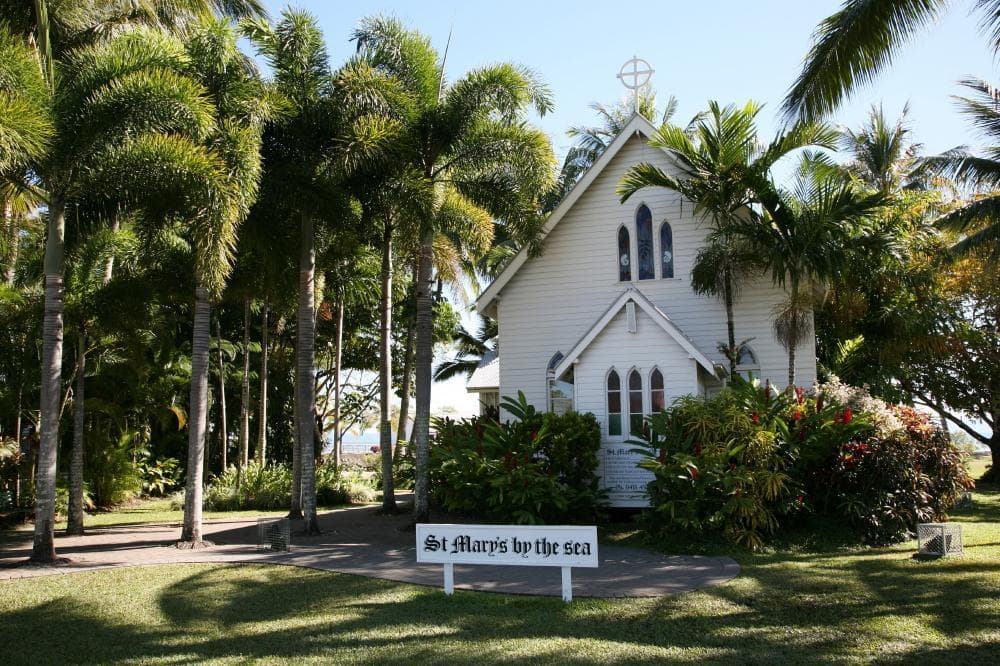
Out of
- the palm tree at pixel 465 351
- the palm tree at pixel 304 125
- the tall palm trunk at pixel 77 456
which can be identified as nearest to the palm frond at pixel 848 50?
the palm tree at pixel 304 125

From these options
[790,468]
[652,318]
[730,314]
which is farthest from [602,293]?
[790,468]

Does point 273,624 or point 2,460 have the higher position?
point 2,460

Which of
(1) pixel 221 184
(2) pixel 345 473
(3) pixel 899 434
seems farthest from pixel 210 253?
(2) pixel 345 473

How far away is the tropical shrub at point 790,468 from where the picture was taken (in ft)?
47.0

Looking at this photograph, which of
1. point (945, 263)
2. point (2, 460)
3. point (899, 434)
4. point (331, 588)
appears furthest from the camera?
point (945, 263)

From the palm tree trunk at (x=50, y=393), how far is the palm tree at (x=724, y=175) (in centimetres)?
1117

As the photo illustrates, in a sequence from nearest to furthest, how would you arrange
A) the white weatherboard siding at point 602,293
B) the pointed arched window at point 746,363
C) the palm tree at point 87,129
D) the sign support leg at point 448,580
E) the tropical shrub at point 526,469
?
1. the sign support leg at point 448,580
2. the palm tree at point 87,129
3. the tropical shrub at point 526,469
4. the pointed arched window at point 746,363
5. the white weatherboard siding at point 602,293

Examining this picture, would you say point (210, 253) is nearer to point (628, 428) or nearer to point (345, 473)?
point (628, 428)

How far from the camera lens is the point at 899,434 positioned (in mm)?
14836

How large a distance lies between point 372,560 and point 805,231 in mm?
10643

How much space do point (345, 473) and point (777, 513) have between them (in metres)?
17.7

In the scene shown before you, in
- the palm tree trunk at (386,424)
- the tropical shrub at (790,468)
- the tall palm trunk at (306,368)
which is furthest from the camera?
the palm tree trunk at (386,424)

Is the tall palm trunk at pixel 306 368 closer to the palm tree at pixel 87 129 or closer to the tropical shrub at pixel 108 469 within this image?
the palm tree at pixel 87 129

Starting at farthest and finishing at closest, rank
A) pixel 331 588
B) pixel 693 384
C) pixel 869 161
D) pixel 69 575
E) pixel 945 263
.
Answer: pixel 869 161 → pixel 945 263 → pixel 693 384 → pixel 69 575 → pixel 331 588
